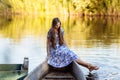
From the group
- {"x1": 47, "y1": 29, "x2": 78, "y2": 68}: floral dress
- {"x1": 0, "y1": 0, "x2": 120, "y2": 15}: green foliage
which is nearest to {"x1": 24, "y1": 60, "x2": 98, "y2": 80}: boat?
{"x1": 47, "y1": 29, "x2": 78, "y2": 68}: floral dress

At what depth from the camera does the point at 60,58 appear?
12.1 m

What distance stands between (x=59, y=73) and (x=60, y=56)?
48 centimetres

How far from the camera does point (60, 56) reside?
1210 centimetres

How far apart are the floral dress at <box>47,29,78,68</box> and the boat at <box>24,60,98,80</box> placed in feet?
0.55

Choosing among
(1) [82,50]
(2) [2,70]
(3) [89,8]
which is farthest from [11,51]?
(3) [89,8]

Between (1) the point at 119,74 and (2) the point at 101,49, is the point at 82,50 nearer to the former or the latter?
(2) the point at 101,49

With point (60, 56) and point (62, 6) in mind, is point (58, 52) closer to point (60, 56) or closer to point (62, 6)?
point (60, 56)

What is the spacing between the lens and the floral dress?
39.4 ft

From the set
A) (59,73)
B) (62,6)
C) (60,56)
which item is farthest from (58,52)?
(62,6)

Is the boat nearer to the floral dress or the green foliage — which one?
the floral dress

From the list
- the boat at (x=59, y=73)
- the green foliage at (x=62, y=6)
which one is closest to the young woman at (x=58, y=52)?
the boat at (x=59, y=73)

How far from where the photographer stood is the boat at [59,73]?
1141 cm

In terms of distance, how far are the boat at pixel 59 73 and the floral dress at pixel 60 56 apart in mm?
168

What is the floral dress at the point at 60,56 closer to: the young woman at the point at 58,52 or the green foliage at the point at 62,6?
the young woman at the point at 58,52
